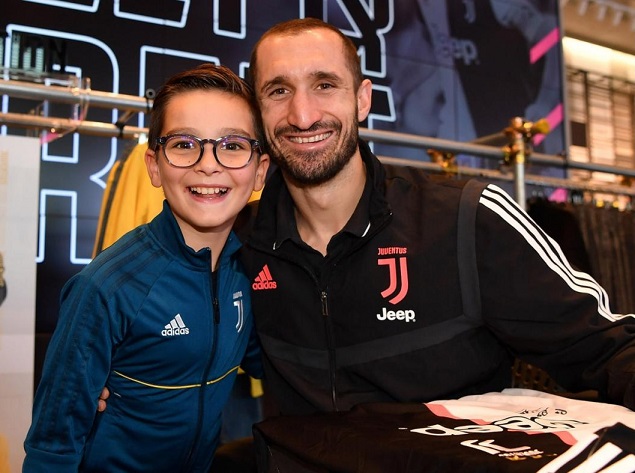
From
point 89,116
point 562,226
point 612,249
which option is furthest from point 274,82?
point 612,249

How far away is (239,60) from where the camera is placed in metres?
3.89

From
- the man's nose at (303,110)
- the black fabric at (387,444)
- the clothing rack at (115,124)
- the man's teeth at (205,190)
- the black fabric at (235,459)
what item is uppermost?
the clothing rack at (115,124)

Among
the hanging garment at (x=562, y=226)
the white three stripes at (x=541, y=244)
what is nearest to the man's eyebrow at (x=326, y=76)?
the white three stripes at (x=541, y=244)

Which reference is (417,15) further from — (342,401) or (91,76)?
(342,401)

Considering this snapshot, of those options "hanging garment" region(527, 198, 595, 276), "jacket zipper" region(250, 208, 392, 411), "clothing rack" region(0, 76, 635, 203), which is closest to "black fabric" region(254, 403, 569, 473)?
"jacket zipper" region(250, 208, 392, 411)

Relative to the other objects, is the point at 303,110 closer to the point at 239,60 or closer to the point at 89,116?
the point at 89,116

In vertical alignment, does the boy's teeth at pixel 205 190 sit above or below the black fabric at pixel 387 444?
above

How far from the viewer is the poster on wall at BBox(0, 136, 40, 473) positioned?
185cm

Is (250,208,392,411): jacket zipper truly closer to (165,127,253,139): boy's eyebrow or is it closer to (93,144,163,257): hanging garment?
(165,127,253,139): boy's eyebrow

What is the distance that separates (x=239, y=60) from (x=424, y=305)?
282 centimetres

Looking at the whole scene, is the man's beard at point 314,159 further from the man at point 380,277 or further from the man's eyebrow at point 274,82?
the man's eyebrow at point 274,82

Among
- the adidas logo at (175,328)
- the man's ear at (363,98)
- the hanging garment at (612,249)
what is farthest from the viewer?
the hanging garment at (612,249)

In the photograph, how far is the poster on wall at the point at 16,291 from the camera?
6.08ft

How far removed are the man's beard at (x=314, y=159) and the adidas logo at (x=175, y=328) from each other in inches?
19.4
